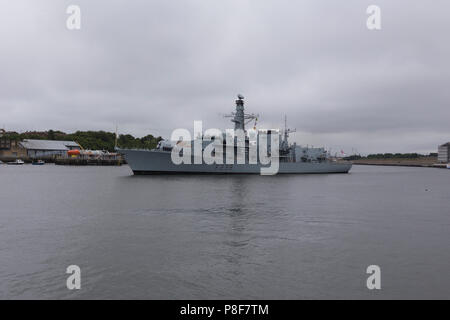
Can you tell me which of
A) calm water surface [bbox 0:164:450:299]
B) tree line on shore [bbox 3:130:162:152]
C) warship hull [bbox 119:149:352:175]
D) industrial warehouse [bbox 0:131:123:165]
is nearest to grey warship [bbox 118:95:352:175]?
warship hull [bbox 119:149:352:175]

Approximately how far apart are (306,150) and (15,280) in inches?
2596

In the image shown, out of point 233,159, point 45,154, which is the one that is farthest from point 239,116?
point 45,154

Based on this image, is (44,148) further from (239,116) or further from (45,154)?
(239,116)

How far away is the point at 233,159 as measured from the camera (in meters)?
56.6

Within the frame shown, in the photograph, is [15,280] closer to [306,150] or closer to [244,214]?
[244,214]

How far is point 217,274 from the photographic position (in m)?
8.91

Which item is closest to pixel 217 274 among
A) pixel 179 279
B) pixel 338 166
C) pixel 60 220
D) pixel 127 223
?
pixel 179 279

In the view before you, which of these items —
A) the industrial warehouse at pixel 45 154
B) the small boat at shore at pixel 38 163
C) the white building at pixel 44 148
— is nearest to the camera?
the small boat at shore at pixel 38 163

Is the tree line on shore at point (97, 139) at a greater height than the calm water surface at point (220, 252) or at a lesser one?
greater

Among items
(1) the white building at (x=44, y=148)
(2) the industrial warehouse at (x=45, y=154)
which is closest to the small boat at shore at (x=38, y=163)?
(2) the industrial warehouse at (x=45, y=154)

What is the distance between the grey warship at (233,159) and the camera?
53062mm

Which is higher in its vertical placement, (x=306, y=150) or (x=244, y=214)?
(x=306, y=150)

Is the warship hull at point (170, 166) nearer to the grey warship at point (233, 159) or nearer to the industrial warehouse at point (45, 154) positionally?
the grey warship at point (233, 159)

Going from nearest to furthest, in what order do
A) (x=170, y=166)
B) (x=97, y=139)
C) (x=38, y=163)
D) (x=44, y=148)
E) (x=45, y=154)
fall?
(x=170, y=166) < (x=38, y=163) < (x=45, y=154) < (x=44, y=148) < (x=97, y=139)
